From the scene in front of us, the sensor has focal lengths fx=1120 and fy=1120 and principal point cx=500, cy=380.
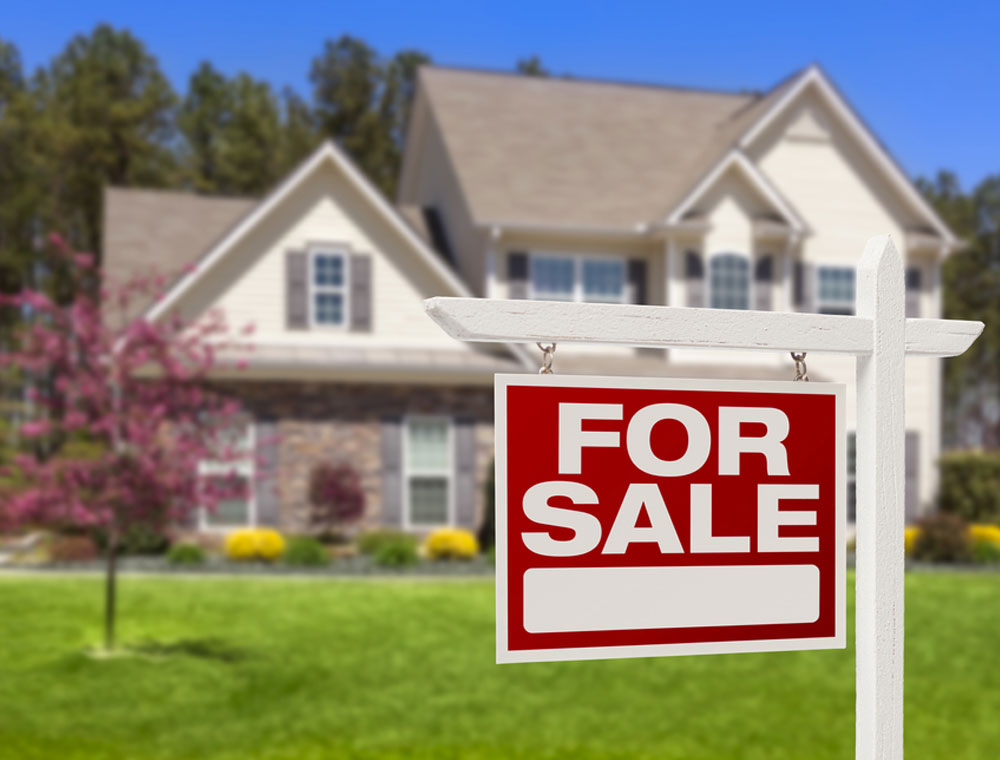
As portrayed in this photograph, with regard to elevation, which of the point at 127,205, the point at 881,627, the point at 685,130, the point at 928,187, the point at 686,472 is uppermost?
the point at 928,187

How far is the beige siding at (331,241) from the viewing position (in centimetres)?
2123

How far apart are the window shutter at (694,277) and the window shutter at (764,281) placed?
4.06ft

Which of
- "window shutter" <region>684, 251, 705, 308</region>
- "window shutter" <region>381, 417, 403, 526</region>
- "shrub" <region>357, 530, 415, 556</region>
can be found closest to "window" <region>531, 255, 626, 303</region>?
"window shutter" <region>684, 251, 705, 308</region>

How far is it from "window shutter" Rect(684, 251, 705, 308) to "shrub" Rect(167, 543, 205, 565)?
10.8 m

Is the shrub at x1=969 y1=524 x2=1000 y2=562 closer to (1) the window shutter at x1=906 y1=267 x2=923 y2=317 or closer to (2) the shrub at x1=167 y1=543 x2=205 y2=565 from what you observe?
(1) the window shutter at x1=906 y1=267 x2=923 y2=317

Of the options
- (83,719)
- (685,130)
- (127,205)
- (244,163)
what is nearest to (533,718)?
(83,719)

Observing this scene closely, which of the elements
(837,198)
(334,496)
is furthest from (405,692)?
(837,198)

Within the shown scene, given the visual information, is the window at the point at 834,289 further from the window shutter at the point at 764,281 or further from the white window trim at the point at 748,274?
the white window trim at the point at 748,274

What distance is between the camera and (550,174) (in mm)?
24547

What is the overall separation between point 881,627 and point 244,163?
1620 inches

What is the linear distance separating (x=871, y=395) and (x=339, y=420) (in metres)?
18.5

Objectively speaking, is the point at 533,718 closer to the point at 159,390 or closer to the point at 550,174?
the point at 159,390

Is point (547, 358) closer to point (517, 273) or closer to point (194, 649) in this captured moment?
point (194, 649)

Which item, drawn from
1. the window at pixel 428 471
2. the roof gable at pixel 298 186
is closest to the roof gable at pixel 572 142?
the roof gable at pixel 298 186
